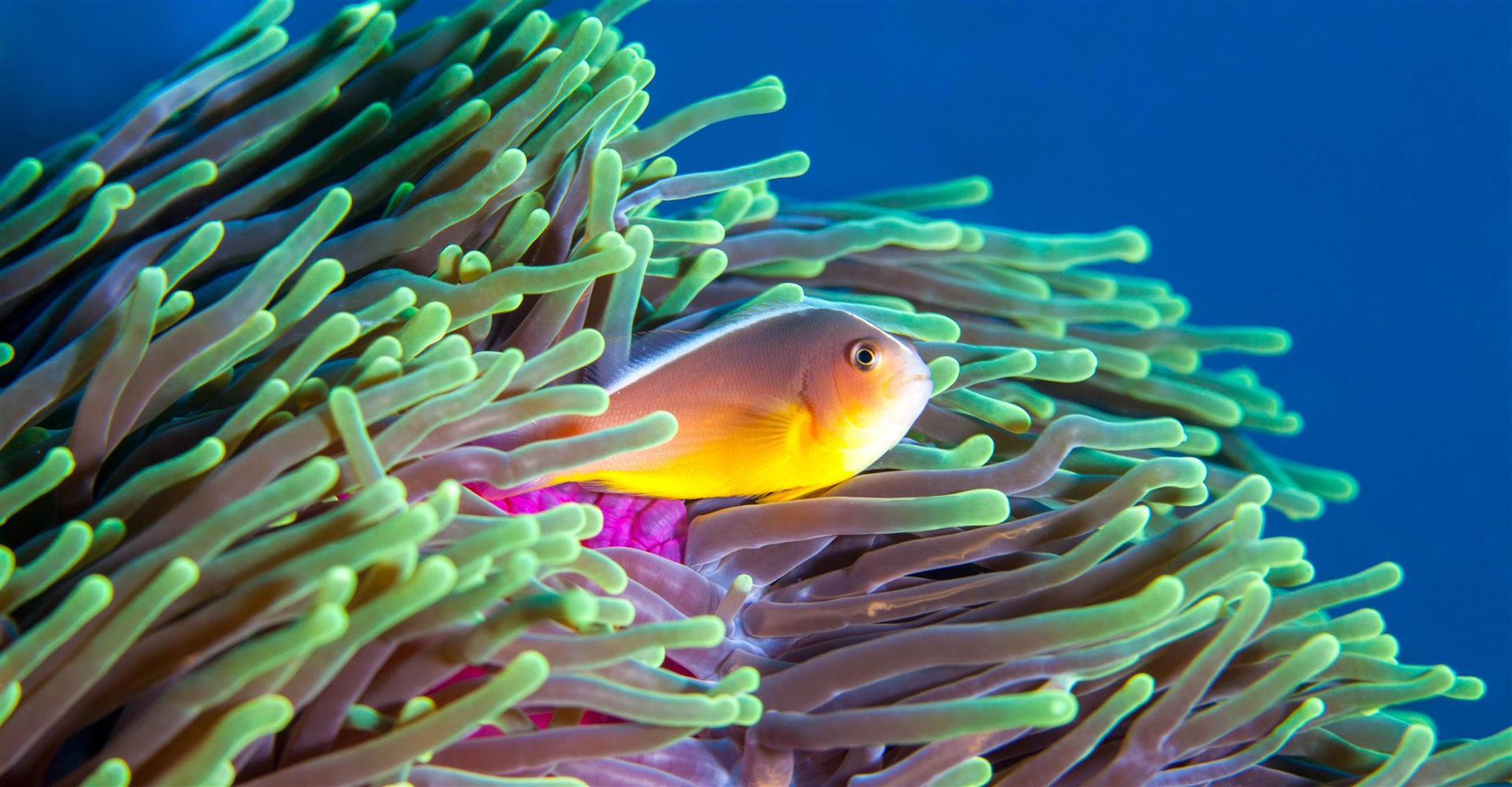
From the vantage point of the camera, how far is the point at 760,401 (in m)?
1.19

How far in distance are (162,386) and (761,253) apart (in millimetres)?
847

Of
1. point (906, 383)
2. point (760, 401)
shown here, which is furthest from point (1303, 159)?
point (760, 401)

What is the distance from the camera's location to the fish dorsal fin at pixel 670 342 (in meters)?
1.16

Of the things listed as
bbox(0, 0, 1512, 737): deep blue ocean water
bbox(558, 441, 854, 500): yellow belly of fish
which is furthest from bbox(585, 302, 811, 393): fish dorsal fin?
bbox(0, 0, 1512, 737): deep blue ocean water

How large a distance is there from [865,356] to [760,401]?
141 millimetres

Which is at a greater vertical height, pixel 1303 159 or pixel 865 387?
pixel 1303 159

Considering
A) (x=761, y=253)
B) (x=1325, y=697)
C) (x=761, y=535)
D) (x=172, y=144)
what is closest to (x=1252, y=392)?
(x=1325, y=697)

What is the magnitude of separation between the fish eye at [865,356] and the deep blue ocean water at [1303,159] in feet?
4.89

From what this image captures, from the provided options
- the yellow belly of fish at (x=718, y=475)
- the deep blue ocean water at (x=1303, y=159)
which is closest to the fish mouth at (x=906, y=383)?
the yellow belly of fish at (x=718, y=475)

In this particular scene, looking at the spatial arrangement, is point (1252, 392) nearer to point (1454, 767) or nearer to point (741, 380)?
point (1454, 767)

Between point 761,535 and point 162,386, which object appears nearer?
point 162,386

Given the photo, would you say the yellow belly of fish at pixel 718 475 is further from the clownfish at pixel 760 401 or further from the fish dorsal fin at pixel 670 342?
the fish dorsal fin at pixel 670 342

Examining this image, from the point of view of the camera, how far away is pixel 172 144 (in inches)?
58.1

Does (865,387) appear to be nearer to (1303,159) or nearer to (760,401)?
(760,401)
